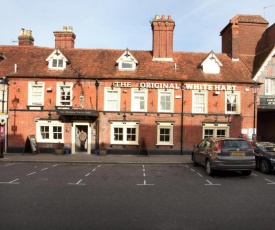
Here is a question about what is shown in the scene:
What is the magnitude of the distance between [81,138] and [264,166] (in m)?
13.3

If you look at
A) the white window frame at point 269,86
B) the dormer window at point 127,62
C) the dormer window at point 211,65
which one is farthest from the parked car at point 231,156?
the white window frame at point 269,86

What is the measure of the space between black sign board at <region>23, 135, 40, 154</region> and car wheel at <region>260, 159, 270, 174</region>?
51.4 ft

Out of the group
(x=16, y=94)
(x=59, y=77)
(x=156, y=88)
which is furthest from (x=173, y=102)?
(x=16, y=94)

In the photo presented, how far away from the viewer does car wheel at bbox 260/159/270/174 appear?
1231 centimetres

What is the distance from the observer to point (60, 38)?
79.4ft

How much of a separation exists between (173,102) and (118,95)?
4.51 m

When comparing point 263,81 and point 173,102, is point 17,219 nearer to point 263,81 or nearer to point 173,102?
point 173,102

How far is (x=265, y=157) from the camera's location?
12.6 meters

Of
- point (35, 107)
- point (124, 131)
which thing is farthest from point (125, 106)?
point (35, 107)

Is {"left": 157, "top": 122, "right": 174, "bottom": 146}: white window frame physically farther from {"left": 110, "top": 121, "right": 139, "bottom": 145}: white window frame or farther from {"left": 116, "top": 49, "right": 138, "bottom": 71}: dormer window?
{"left": 116, "top": 49, "right": 138, "bottom": 71}: dormer window

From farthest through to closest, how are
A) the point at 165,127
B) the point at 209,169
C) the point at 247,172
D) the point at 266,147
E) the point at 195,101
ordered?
the point at 195,101 < the point at 165,127 < the point at 266,147 < the point at 247,172 < the point at 209,169

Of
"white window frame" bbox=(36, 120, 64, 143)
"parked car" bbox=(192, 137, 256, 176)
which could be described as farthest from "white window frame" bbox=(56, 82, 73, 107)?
"parked car" bbox=(192, 137, 256, 176)

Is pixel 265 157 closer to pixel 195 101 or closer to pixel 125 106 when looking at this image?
pixel 195 101

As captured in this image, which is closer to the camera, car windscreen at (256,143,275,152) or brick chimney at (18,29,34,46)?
car windscreen at (256,143,275,152)
